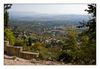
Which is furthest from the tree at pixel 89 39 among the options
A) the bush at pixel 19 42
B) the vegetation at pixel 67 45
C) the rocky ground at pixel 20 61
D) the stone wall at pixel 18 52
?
the bush at pixel 19 42

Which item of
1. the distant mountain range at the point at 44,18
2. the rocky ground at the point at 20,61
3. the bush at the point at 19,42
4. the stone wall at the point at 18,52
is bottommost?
the rocky ground at the point at 20,61

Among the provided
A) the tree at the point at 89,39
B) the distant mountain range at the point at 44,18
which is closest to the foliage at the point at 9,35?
the distant mountain range at the point at 44,18

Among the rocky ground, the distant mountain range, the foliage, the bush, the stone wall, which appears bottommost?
the rocky ground

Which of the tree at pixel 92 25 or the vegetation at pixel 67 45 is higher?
the tree at pixel 92 25

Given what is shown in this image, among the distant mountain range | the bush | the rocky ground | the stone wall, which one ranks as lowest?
the rocky ground

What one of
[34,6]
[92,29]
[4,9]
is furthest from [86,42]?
[4,9]

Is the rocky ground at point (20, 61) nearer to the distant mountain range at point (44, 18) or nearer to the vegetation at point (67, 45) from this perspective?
the vegetation at point (67, 45)

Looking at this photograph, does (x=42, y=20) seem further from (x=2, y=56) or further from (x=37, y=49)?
(x=2, y=56)

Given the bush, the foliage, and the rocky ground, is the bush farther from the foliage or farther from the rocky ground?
the rocky ground

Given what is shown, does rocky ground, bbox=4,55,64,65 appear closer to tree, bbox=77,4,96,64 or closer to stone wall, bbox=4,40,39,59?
stone wall, bbox=4,40,39,59

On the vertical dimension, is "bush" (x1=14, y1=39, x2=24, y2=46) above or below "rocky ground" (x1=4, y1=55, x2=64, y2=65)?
above

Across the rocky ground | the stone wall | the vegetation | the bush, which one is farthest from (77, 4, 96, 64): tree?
the bush

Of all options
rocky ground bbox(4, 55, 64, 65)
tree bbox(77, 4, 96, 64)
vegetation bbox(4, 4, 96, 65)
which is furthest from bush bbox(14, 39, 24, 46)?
tree bbox(77, 4, 96, 64)
